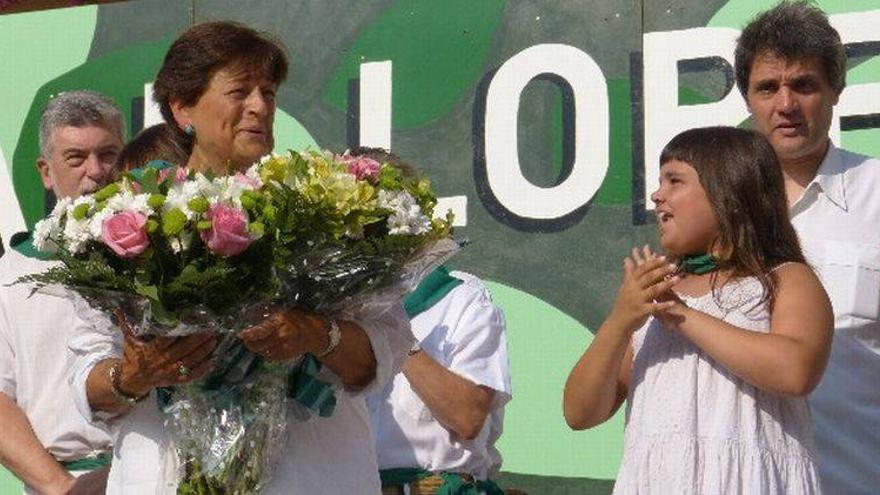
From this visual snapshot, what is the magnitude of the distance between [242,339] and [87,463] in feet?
4.72

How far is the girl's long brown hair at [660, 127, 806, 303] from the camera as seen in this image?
12.8 feet

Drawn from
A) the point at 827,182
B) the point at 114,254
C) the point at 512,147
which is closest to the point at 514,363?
the point at 512,147

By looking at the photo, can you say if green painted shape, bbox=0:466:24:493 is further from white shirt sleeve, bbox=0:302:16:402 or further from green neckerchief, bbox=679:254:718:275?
green neckerchief, bbox=679:254:718:275

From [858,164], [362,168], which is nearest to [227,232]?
[362,168]

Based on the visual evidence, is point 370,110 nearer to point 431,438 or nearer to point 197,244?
point 431,438

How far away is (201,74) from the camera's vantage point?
385 cm

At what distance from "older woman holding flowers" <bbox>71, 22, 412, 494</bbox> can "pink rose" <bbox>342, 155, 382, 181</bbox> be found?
27 centimetres

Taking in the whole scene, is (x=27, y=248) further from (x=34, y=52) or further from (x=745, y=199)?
(x=745, y=199)

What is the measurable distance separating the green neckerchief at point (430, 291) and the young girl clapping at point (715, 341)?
0.73m

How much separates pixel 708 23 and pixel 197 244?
95.0 inches

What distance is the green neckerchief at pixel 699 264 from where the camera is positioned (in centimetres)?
391

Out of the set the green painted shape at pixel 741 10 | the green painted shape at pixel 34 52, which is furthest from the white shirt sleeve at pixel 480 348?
the green painted shape at pixel 34 52

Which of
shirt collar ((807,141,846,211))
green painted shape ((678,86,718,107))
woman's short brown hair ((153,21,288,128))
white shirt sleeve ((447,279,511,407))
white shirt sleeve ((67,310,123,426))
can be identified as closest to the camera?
white shirt sleeve ((67,310,123,426))

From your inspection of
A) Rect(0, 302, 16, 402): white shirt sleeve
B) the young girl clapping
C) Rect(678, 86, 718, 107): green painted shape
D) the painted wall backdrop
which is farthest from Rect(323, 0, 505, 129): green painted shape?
the young girl clapping
